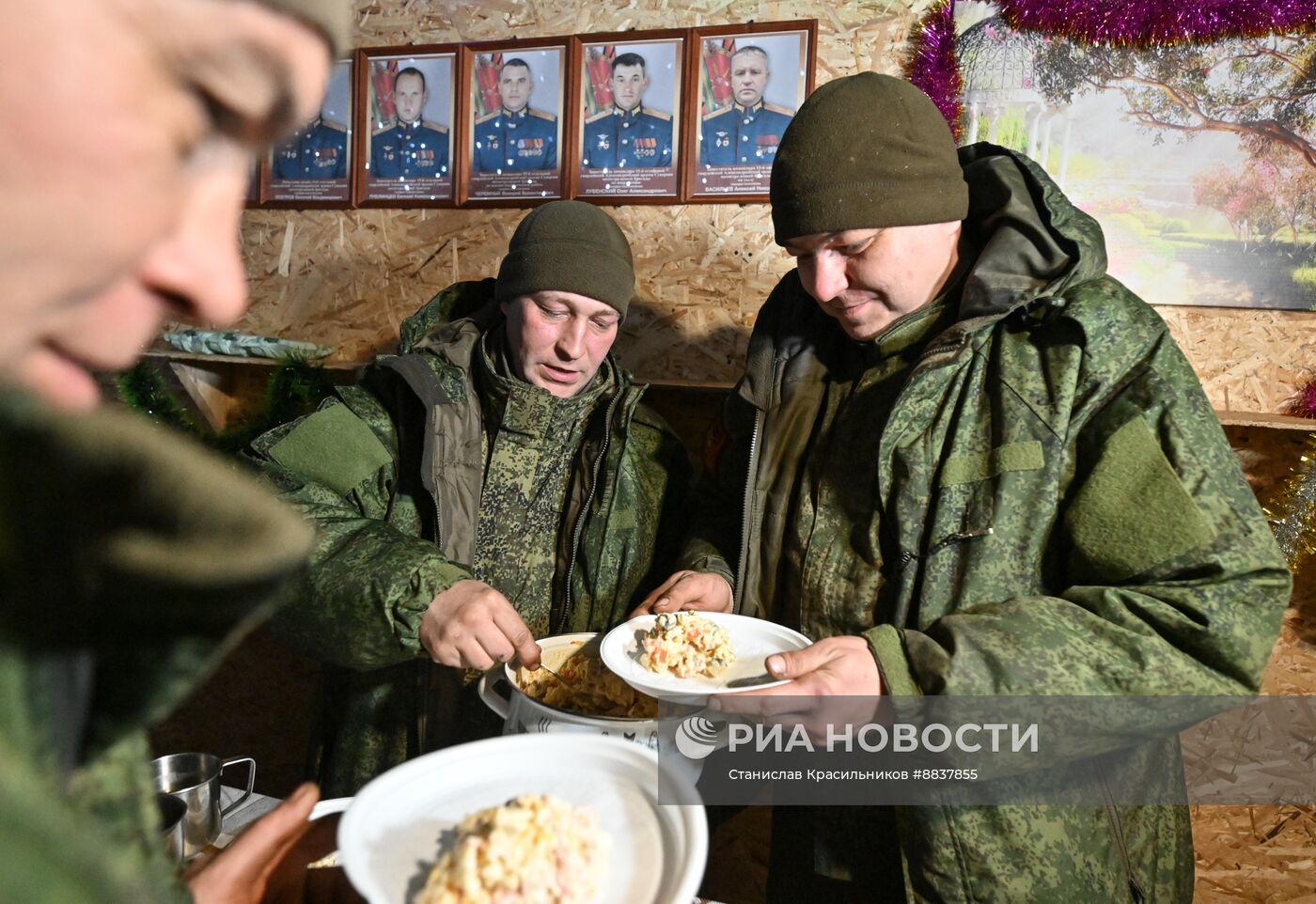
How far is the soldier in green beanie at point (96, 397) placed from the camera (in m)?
0.34

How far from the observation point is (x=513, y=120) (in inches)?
121

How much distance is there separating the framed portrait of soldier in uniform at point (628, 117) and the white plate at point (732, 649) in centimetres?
171

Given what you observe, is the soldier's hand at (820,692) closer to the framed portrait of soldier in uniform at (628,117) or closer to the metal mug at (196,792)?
the metal mug at (196,792)

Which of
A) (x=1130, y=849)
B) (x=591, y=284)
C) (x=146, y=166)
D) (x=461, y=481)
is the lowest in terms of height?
(x=1130, y=849)

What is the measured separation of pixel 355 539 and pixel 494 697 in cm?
63

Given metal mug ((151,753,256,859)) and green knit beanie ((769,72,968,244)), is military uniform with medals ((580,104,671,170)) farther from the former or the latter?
metal mug ((151,753,256,859))

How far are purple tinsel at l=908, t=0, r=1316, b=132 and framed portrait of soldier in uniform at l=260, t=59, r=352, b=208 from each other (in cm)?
224

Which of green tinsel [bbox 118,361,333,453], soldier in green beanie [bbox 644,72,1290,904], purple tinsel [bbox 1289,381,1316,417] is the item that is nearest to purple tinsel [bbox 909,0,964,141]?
soldier in green beanie [bbox 644,72,1290,904]

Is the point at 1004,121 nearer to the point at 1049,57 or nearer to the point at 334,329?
the point at 1049,57

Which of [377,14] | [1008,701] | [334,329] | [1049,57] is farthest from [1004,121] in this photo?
[334,329]

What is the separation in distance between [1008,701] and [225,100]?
1.50m

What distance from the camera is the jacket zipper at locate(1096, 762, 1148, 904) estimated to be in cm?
160

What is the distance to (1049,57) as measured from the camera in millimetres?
2582

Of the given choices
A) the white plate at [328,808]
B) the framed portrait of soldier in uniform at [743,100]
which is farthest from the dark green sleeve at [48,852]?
the framed portrait of soldier in uniform at [743,100]
